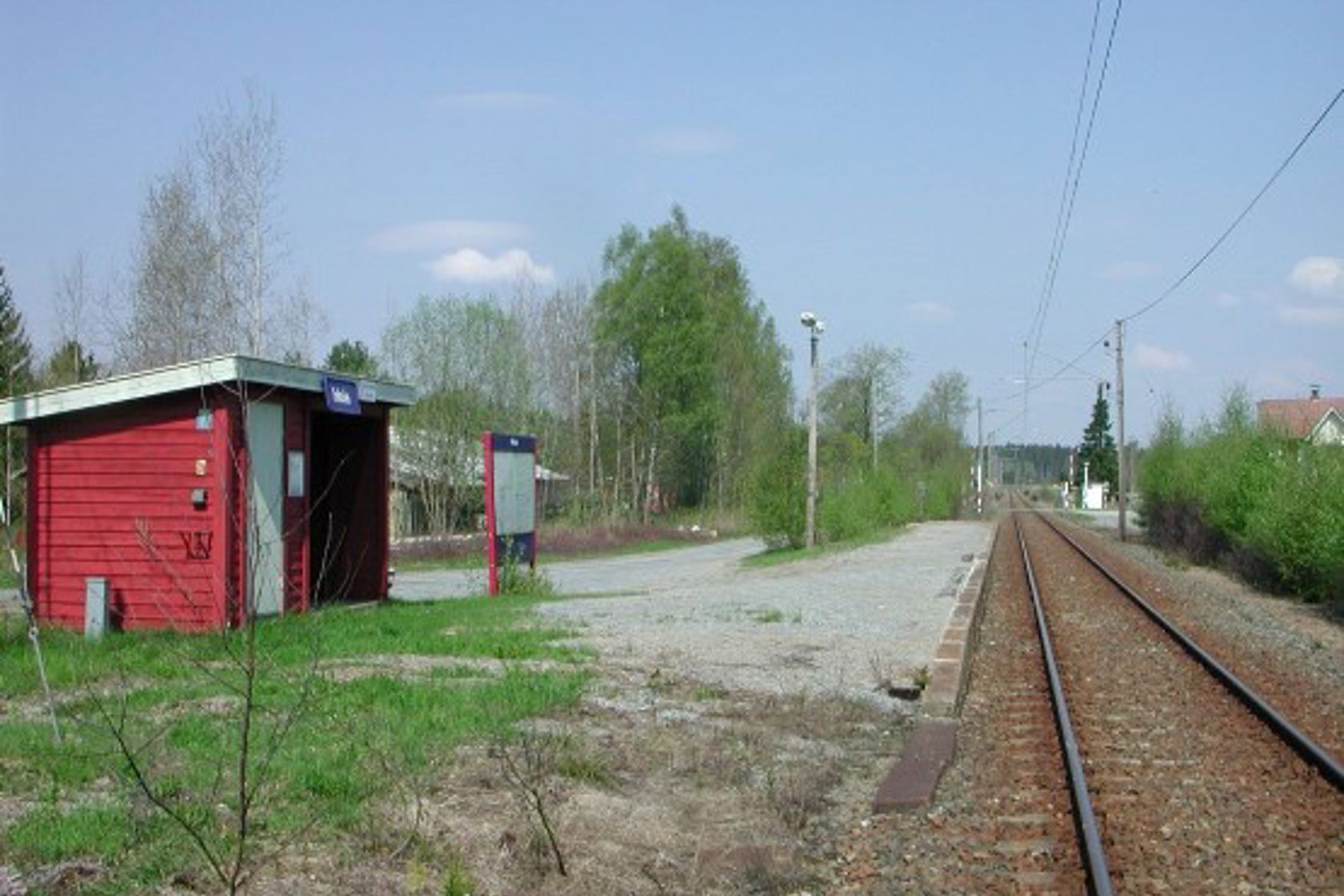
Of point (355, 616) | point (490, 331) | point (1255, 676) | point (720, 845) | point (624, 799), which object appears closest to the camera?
point (720, 845)

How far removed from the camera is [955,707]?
11516 millimetres

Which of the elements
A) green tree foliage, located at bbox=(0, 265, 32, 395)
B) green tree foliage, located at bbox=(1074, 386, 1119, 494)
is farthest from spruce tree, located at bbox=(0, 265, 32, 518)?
green tree foliage, located at bbox=(1074, 386, 1119, 494)

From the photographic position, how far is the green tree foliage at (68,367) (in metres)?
34.2

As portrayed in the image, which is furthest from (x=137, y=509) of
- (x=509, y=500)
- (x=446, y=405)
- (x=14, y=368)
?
(x=446, y=405)

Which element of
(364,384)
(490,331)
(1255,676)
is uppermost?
(490,331)

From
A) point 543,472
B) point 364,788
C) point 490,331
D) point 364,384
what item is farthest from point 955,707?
point 543,472

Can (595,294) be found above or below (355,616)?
above

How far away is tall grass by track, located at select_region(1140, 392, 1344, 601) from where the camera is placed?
941 inches

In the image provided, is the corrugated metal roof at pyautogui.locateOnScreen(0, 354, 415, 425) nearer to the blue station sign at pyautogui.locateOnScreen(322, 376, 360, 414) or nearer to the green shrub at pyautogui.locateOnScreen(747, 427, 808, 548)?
the blue station sign at pyautogui.locateOnScreen(322, 376, 360, 414)

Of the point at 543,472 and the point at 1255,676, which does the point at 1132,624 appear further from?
the point at 543,472

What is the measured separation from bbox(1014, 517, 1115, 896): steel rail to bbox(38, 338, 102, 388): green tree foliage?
26107 mm

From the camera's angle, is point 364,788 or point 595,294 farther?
point 595,294

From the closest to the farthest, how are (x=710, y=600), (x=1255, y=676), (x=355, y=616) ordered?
(x=1255, y=676) → (x=355, y=616) → (x=710, y=600)

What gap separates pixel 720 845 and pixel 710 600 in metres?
14.6
